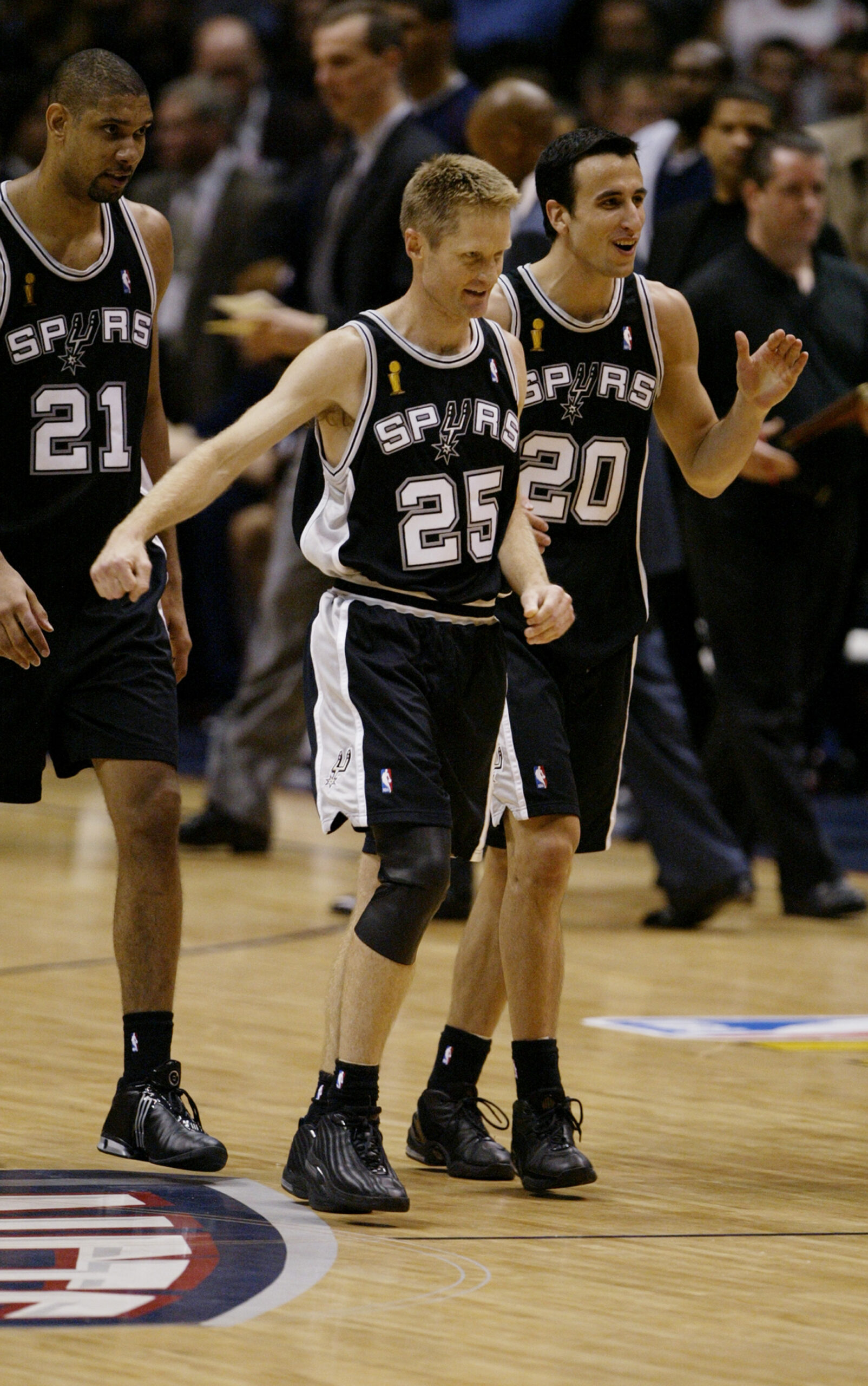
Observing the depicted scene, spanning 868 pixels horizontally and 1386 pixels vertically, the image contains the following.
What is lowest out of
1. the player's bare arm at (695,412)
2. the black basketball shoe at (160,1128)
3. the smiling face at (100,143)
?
the black basketball shoe at (160,1128)

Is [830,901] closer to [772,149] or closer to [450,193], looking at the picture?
[772,149]

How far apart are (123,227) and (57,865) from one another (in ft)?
11.7

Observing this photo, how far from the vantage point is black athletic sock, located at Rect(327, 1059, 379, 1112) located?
3799mm

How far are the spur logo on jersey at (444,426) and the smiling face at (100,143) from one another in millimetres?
695

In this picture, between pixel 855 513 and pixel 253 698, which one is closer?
pixel 855 513

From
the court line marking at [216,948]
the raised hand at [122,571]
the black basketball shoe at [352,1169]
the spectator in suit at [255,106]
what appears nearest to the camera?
the raised hand at [122,571]

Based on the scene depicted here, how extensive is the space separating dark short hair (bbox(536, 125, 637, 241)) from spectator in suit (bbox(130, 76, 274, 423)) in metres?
5.53

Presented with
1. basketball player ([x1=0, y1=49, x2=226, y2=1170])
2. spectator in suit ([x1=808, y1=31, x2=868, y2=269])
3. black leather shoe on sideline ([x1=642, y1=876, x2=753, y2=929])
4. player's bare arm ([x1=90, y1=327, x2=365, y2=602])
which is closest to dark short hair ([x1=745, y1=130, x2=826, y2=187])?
spectator in suit ([x1=808, y1=31, x2=868, y2=269])

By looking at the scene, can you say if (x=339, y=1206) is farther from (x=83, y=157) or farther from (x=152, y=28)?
(x=152, y=28)

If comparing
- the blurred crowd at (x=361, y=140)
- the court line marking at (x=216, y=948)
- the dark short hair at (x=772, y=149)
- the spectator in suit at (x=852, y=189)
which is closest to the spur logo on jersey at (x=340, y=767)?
the court line marking at (x=216, y=948)

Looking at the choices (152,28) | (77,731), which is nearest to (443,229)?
(77,731)

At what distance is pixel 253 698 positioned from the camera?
764cm

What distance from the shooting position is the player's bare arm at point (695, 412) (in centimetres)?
414

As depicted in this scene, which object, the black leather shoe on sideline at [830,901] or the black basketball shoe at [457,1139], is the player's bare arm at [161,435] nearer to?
the black basketball shoe at [457,1139]
